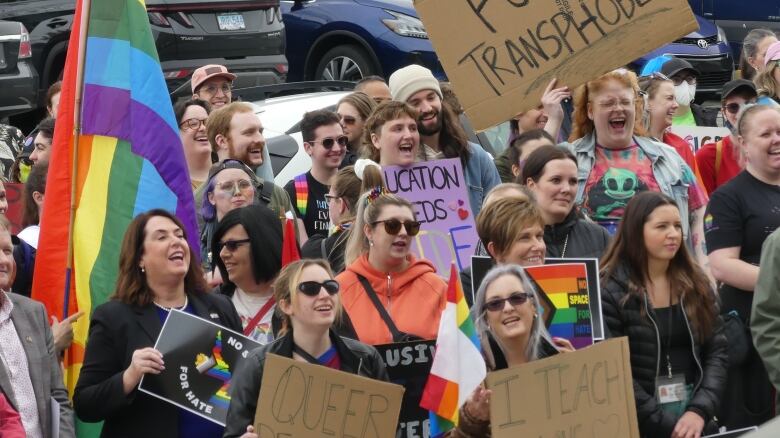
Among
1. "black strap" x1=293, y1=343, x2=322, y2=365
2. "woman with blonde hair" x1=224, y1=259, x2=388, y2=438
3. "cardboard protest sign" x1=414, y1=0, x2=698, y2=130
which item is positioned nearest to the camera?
"woman with blonde hair" x1=224, y1=259, x2=388, y2=438

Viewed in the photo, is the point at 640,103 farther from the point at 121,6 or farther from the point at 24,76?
the point at 24,76

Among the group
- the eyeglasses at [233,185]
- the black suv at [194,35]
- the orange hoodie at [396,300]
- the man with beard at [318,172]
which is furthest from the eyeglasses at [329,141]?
the black suv at [194,35]

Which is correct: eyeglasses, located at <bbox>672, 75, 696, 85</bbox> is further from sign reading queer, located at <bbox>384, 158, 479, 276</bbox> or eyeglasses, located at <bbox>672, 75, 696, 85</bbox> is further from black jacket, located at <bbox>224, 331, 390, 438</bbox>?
black jacket, located at <bbox>224, 331, 390, 438</bbox>

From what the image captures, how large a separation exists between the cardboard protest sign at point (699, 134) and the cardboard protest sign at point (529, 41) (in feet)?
9.32

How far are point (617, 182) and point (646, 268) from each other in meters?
1.30

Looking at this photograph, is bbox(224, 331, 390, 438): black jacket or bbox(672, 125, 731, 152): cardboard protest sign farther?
bbox(672, 125, 731, 152): cardboard protest sign

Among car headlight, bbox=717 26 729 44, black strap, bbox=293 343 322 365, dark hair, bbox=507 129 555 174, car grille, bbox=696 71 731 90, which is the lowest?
black strap, bbox=293 343 322 365

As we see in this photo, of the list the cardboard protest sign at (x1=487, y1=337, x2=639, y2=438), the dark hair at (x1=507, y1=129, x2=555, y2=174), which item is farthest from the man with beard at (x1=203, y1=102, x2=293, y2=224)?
the cardboard protest sign at (x1=487, y1=337, x2=639, y2=438)

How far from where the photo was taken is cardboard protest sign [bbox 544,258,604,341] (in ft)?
24.0

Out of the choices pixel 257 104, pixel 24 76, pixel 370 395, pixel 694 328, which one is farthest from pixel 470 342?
pixel 24 76

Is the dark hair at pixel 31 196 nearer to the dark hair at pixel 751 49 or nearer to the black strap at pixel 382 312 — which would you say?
the black strap at pixel 382 312

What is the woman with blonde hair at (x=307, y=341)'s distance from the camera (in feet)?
21.8

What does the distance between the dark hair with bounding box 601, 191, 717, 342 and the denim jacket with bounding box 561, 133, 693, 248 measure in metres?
1.14

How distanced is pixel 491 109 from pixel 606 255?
113cm
